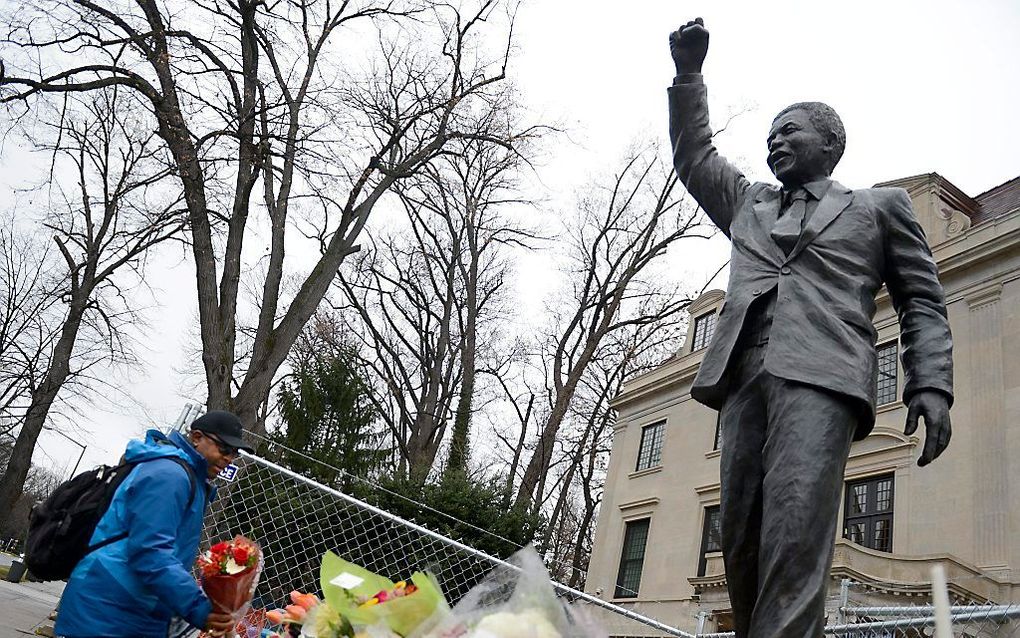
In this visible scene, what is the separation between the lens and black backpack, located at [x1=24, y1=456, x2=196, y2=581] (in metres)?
3.24

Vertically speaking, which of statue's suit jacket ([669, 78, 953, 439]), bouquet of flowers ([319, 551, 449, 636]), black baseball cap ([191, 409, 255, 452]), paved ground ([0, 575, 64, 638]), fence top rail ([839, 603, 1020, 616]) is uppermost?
statue's suit jacket ([669, 78, 953, 439])

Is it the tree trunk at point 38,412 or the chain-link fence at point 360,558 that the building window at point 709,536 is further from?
the tree trunk at point 38,412

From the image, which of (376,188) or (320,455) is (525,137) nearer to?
(376,188)

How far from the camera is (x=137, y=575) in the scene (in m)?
3.11

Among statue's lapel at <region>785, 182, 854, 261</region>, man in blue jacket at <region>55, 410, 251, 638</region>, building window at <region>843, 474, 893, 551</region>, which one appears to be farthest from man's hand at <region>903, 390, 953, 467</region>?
building window at <region>843, 474, 893, 551</region>

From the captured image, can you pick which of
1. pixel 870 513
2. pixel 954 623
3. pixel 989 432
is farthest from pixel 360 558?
pixel 870 513

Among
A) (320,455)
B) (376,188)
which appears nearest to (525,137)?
(376,188)

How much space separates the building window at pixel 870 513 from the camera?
1894 cm

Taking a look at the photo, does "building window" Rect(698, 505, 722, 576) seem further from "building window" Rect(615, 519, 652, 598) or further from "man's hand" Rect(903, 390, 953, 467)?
"man's hand" Rect(903, 390, 953, 467)

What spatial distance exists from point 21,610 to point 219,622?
9.02 m

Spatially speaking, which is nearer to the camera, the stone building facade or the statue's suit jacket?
the statue's suit jacket

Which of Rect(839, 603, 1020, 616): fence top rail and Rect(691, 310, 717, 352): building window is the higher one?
Rect(691, 310, 717, 352): building window

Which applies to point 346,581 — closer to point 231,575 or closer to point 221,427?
point 231,575

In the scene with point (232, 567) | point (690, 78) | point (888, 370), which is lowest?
point (232, 567)
